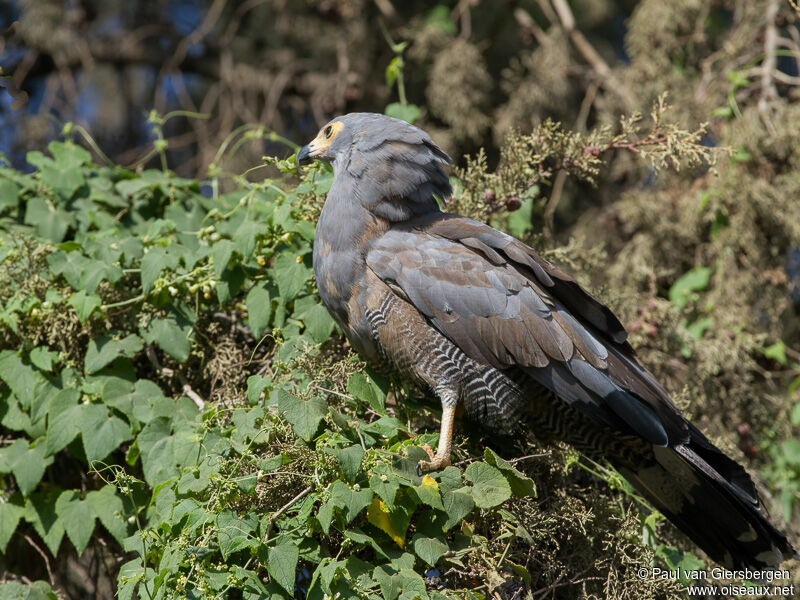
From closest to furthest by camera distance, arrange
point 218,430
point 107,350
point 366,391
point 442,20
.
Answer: point 218,430, point 366,391, point 107,350, point 442,20

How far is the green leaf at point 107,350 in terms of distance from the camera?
2756mm

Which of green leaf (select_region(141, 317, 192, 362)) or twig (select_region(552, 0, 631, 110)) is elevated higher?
twig (select_region(552, 0, 631, 110))

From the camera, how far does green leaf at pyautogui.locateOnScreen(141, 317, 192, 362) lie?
2836mm

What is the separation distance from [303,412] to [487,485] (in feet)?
1.89

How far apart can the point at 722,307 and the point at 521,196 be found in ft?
4.74

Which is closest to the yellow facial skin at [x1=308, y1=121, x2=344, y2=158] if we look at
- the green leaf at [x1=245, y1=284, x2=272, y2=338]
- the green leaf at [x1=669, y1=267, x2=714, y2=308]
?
the green leaf at [x1=245, y1=284, x2=272, y2=338]

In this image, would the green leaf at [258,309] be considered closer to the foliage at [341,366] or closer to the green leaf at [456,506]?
the foliage at [341,366]

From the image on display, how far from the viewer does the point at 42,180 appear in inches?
133

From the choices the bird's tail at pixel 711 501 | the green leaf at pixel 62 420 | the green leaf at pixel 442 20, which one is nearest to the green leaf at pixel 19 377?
the green leaf at pixel 62 420

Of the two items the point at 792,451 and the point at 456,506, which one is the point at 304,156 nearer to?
the point at 456,506

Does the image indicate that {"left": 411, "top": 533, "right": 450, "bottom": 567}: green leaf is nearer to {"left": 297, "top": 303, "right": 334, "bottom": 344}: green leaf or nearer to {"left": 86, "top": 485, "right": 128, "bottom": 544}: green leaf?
{"left": 297, "top": 303, "right": 334, "bottom": 344}: green leaf

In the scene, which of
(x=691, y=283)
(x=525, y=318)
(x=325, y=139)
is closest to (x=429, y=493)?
(x=525, y=318)

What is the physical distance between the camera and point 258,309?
2.85 meters

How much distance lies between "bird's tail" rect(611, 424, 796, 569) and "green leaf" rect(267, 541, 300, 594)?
1.32m
